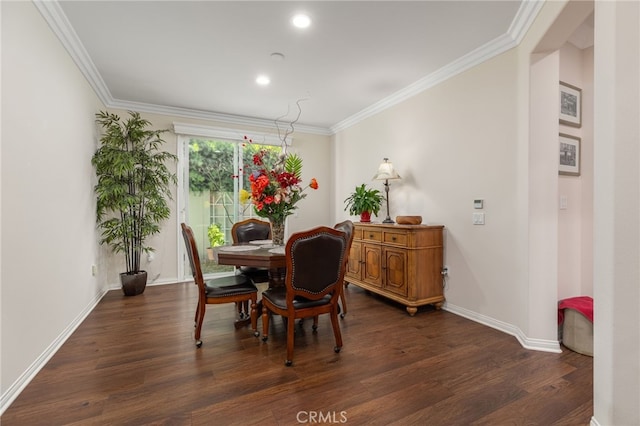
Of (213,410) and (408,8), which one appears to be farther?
(408,8)

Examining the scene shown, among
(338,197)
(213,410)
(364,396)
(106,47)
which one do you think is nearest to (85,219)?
(106,47)

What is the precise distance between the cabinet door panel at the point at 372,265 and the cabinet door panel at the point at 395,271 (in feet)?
0.38

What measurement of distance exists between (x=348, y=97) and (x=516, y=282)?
2898 millimetres

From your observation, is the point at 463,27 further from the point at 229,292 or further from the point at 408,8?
the point at 229,292

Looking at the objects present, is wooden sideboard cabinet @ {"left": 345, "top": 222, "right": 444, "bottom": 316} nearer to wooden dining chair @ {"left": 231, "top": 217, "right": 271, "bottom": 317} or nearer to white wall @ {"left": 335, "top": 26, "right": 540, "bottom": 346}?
white wall @ {"left": 335, "top": 26, "right": 540, "bottom": 346}

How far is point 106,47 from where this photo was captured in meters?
2.71

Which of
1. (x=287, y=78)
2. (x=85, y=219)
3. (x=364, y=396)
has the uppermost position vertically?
(x=287, y=78)

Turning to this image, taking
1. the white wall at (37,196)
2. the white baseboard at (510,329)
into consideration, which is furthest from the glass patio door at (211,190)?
the white baseboard at (510,329)

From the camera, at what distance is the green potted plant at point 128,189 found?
3492 mm

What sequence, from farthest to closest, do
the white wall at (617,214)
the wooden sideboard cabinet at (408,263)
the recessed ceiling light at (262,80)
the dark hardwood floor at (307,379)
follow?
the recessed ceiling light at (262,80)
the wooden sideboard cabinet at (408,263)
the dark hardwood floor at (307,379)
the white wall at (617,214)

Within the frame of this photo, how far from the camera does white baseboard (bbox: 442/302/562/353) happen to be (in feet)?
7.32

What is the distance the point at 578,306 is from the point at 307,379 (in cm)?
210

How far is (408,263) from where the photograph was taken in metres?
3.02

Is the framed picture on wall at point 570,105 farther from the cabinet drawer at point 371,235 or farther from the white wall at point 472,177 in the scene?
the cabinet drawer at point 371,235
